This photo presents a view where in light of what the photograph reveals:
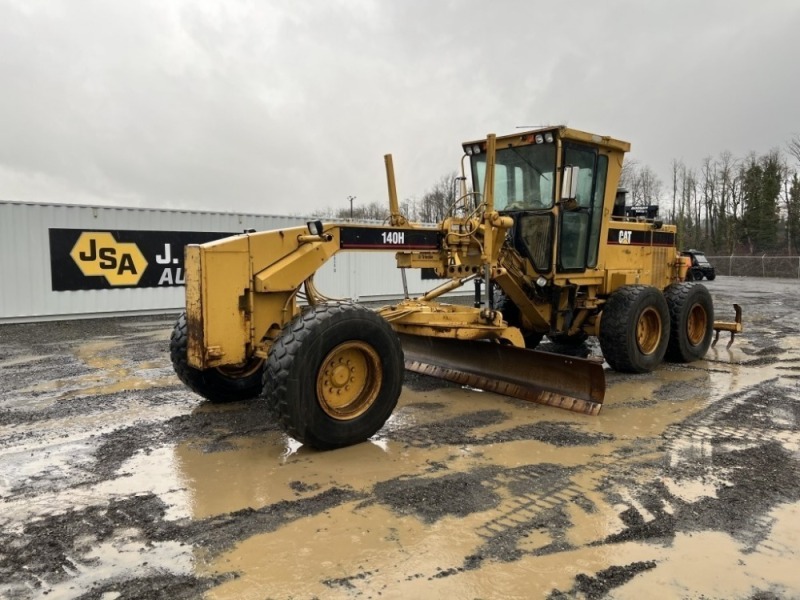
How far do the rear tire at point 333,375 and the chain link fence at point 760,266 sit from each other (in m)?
41.4

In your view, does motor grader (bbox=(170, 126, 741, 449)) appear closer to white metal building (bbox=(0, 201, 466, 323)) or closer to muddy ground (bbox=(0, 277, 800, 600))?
muddy ground (bbox=(0, 277, 800, 600))

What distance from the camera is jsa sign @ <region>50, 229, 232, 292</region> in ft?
45.1

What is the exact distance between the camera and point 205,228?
15.7 meters

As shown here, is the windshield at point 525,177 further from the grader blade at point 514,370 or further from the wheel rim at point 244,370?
the wheel rim at point 244,370

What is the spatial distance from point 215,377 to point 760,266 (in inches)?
1754

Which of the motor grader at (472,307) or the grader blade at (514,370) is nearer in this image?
the motor grader at (472,307)

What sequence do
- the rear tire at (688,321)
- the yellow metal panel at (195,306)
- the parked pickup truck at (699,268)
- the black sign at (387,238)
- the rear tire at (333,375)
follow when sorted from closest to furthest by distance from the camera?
the rear tire at (333,375) < the yellow metal panel at (195,306) < the black sign at (387,238) < the rear tire at (688,321) < the parked pickup truck at (699,268)

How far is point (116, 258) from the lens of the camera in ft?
47.2

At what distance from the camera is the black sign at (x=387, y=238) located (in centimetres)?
554

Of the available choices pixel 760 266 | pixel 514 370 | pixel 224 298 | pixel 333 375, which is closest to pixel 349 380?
pixel 333 375

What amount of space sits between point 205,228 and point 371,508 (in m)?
13.1

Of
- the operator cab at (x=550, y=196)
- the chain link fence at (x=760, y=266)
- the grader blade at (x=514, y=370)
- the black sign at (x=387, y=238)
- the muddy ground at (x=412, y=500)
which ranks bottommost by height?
the muddy ground at (x=412, y=500)

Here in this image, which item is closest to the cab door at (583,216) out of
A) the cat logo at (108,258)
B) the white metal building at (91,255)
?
the white metal building at (91,255)

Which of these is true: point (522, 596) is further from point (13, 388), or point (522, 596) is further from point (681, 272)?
point (681, 272)
